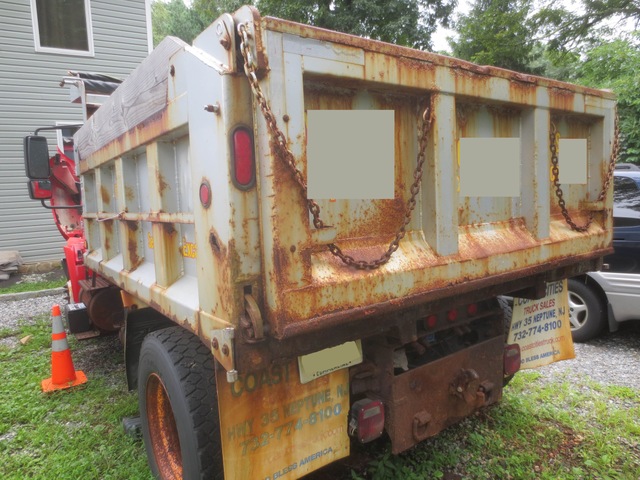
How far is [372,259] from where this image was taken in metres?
1.79

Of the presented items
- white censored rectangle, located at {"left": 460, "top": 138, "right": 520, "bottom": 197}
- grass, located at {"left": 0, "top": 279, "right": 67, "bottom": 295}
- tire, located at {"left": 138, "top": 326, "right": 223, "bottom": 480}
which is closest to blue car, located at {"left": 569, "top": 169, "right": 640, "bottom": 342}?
white censored rectangle, located at {"left": 460, "top": 138, "right": 520, "bottom": 197}

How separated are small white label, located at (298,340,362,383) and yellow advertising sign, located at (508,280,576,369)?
4.58 feet

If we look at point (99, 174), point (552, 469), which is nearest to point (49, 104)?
point (99, 174)

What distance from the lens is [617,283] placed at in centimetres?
439

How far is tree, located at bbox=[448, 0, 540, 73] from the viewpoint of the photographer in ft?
52.6

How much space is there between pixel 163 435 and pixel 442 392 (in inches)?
60.5

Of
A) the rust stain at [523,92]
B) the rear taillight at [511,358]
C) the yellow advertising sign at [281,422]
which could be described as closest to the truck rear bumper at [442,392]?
the rear taillight at [511,358]

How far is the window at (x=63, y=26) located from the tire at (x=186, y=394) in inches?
427

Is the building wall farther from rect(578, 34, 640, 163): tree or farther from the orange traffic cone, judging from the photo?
rect(578, 34, 640, 163): tree

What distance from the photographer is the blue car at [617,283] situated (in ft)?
14.3

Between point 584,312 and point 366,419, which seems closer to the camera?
point 366,419

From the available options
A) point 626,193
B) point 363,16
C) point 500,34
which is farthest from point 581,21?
point 626,193

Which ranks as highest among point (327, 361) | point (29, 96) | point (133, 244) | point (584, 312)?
point (29, 96)

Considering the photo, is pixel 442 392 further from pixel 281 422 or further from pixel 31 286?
pixel 31 286
